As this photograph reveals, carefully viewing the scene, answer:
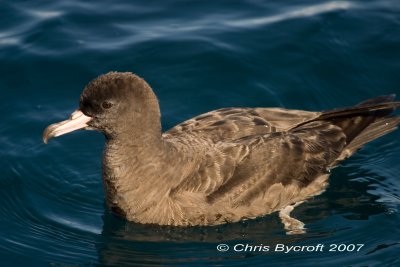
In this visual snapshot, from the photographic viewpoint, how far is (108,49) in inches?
496

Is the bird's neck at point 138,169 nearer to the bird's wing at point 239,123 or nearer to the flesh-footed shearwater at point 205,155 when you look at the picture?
the flesh-footed shearwater at point 205,155

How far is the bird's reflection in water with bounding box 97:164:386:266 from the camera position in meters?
8.93

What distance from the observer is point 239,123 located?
9.78 m

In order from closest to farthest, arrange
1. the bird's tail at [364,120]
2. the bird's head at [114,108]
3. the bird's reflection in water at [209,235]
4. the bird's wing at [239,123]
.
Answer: the bird's head at [114,108]
the bird's reflection in water at [209,235]
the bird's wing at [239,123]
the bird's tail at [364,120]

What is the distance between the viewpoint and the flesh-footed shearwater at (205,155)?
8.75 meters

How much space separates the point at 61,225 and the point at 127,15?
5049 mm

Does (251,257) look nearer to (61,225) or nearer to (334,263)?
(334,263)

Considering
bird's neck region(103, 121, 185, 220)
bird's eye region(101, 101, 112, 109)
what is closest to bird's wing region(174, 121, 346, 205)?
bird's neck region(103, 121, 185, 220)

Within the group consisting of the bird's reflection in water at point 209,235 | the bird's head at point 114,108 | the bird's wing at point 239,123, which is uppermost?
the bird's head at point 114,108

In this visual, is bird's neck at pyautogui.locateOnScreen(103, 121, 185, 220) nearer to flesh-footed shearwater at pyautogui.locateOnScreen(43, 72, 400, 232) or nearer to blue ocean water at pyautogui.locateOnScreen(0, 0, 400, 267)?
flesh-footed shearwater at pyautogui.locateOnScreen(43, 72, 400, 232)

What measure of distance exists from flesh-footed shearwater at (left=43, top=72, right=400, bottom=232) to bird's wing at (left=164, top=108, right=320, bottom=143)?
0.04 feet

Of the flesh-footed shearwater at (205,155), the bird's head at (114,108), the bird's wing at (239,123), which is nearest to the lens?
the bird's head at (114,108)

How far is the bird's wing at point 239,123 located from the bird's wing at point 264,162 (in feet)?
0.46

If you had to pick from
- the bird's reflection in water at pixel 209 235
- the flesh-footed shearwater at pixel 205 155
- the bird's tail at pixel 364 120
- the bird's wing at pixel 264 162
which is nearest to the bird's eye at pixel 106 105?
the flesh-footed shearwater at pixel 205 155
